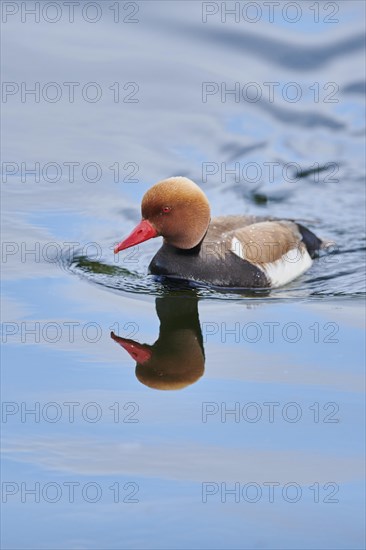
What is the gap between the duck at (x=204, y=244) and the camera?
9.94m

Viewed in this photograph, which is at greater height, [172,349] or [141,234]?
[141,234]

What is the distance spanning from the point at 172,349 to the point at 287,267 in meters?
2.17

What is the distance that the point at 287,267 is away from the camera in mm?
10609

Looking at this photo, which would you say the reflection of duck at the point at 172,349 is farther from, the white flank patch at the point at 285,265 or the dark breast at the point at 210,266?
the white flank patch at the point at 285,265

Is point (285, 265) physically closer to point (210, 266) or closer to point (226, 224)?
point (226, 224)

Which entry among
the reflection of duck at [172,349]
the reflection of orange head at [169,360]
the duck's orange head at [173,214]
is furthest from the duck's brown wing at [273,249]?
the reflection of orange head at [169,360]

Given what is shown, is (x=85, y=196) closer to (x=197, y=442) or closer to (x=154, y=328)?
(x=154, y=328)

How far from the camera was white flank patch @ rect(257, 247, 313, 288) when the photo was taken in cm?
1037

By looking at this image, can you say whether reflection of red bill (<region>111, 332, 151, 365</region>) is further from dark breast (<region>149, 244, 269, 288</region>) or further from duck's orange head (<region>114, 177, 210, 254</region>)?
dark breast (<region>149, 244, 269, 288</region>)

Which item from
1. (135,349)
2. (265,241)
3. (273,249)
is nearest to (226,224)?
(265,241)

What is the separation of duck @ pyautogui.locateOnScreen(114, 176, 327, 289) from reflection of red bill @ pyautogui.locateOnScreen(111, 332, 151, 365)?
1.16 m

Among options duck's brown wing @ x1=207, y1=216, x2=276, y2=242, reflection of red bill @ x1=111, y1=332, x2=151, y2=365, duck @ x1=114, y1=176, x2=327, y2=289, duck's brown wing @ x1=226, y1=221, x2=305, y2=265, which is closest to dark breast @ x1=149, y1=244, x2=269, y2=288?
duck @ x1=114, y1=176, x2=327, y2=289

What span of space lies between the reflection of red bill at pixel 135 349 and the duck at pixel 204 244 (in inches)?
45.5

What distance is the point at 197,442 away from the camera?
23.6ft
